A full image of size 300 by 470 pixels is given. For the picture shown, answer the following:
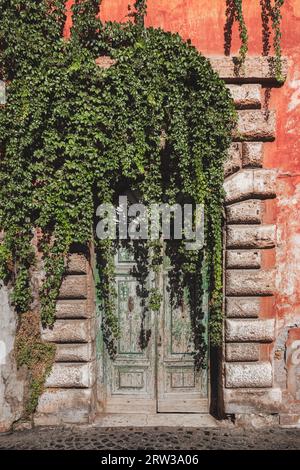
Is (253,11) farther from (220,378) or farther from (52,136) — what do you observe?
(220,378)

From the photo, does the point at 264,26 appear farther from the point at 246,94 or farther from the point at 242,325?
the point at 242,325

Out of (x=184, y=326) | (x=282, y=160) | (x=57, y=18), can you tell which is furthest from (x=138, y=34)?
(x=184, y=326)

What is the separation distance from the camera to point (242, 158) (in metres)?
4.59

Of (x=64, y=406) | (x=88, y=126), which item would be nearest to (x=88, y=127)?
(x=88, y=126)

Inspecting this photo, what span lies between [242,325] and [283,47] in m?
2.99

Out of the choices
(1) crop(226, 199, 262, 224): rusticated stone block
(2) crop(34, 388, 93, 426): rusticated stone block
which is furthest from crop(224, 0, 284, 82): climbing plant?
(2) crop(34, 388, 93, 426): rusticated stone block

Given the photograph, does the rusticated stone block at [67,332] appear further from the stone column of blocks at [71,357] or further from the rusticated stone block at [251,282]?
the rusticated stone block at [251,282]

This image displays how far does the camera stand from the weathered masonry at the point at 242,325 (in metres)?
4.56

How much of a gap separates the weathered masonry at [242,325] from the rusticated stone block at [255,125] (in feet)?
0.03

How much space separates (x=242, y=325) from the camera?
4656 mm

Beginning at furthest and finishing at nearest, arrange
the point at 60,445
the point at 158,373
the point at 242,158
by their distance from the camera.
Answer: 1. the point at 158,373
2. the point at 242,158
3. the point at 60,445

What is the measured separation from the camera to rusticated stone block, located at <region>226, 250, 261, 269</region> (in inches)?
181

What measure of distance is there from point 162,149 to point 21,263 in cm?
194

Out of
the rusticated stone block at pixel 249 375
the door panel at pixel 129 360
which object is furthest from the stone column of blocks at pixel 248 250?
the door panel at pixel 129 360
